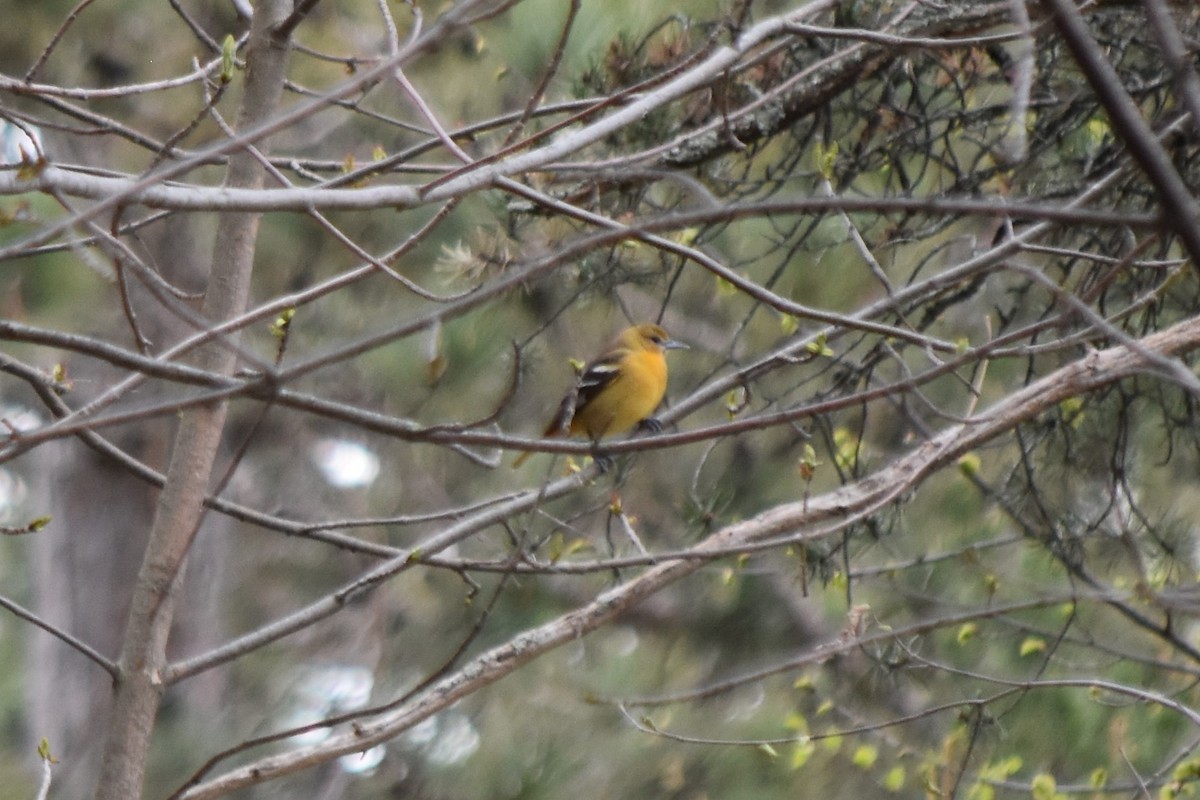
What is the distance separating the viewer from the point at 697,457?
7.70 metres

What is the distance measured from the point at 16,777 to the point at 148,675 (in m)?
2.89

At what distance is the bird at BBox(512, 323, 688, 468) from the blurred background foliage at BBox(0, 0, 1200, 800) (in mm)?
264

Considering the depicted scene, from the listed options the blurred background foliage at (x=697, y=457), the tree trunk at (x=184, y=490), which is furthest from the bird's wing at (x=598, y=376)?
the tree trunk at (x=184, y=490)

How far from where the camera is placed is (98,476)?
7.45 meters

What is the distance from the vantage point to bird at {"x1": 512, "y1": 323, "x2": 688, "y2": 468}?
16.5ft

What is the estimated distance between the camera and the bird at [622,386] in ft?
16.5

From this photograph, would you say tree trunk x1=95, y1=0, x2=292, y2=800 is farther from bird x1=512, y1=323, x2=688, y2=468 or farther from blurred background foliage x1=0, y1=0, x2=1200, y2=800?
bird x1=512, y1=323, x2=688, y2=468

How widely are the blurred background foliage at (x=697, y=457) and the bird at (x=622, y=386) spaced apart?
0.26m

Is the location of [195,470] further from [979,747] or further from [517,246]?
[979,747]

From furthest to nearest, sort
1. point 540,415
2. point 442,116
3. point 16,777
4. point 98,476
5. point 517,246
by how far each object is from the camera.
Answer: point 540,415 → point 98,476 → point 442,116 → point 16,777 → point 517,246

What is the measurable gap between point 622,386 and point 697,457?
2.71 m

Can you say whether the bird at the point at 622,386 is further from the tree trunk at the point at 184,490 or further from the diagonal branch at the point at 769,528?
the tree trunk at the point at 184,490

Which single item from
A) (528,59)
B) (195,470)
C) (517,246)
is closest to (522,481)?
(517,246)

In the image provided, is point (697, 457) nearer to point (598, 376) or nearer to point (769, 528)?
point (598, 376)
